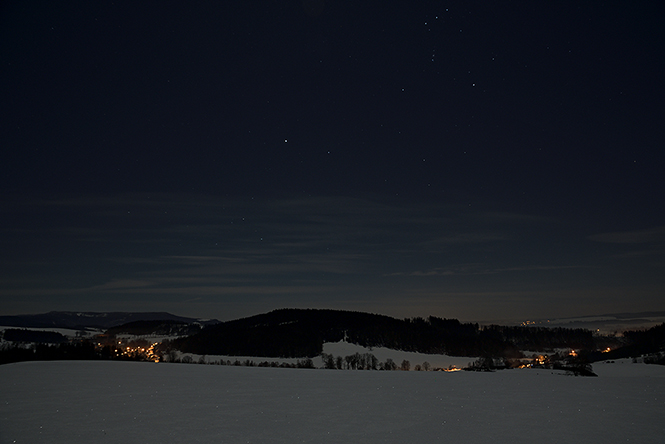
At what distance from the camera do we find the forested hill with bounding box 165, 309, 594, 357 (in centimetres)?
13412

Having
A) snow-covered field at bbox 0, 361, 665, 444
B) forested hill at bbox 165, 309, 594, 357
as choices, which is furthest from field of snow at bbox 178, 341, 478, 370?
snow-covered field at bbox 0, 361, 665, 444

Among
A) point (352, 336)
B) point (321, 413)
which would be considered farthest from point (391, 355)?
point (321, 413)

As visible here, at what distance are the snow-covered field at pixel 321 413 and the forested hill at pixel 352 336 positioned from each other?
340ft

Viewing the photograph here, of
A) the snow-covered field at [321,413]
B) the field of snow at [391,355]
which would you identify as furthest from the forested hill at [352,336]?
the snow-covered field at [321,413]

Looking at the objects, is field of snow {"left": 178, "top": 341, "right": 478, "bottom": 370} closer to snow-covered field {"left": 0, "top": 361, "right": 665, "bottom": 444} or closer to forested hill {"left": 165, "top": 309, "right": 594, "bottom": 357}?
forested hill {"left": 165, "top": 309, "right": 594, "bottom": 357}

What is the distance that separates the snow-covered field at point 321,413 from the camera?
1430 centimetres

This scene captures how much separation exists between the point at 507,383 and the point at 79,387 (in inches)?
1041

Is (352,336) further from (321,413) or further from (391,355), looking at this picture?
(321,413)

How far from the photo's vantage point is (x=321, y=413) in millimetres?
18391

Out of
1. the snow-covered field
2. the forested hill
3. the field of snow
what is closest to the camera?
the snow-covered field

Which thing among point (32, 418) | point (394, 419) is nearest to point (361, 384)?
point (394, 419)

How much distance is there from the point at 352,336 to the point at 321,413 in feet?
518

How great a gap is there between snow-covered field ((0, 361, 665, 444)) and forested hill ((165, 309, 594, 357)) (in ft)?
340

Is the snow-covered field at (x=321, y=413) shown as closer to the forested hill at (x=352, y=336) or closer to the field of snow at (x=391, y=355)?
the field of snow at (x=391, y=355)
